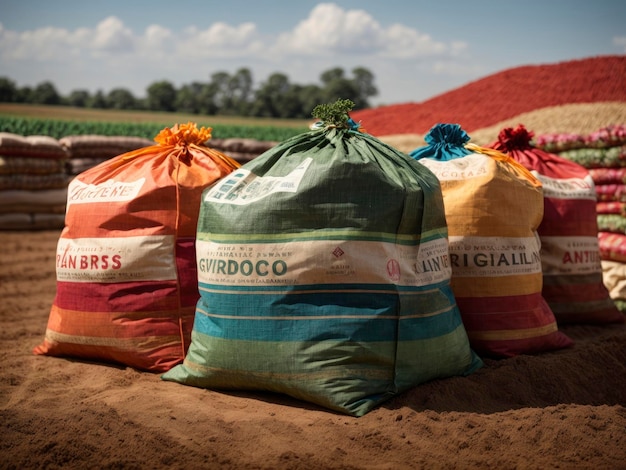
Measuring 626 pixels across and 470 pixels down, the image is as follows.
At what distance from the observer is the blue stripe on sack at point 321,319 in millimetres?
2246

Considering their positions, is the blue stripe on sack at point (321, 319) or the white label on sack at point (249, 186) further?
the white label on sack at point (249, 186)

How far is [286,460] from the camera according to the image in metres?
1.89

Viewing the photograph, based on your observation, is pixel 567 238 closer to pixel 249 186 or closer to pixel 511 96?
pixel 249 186

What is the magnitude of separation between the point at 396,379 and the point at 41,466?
3.71 ft

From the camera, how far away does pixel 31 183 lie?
26.6 ft

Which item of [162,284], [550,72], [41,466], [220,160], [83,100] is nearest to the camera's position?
[41,466]

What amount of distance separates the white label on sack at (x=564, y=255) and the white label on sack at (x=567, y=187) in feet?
0.69

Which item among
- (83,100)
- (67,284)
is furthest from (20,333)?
(83,100)

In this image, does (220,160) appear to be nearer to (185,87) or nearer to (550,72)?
(550,72)

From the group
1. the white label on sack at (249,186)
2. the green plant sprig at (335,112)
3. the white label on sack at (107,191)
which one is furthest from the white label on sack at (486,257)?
the white label on sack at (107,191)

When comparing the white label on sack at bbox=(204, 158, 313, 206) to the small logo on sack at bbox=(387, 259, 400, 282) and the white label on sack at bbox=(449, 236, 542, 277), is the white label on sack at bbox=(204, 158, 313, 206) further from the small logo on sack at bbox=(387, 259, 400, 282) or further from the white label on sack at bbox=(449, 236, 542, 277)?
the white label on sack at bbox=(449, 236, 542, 277)

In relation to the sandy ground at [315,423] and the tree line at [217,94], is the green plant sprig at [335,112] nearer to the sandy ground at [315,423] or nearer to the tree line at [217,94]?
the sandy ground at [315,423]

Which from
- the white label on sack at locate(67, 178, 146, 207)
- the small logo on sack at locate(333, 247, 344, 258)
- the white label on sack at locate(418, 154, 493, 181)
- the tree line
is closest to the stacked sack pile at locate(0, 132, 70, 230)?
the white label on sack at locate(67, 178, 146, 207)

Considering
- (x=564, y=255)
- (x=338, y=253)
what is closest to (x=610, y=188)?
(x=564, y=255)
